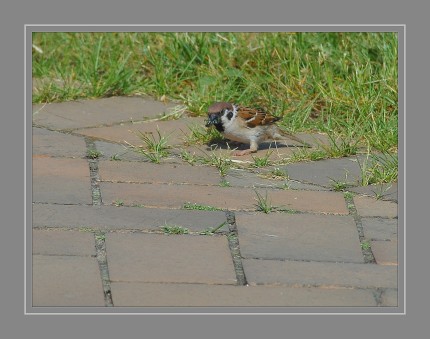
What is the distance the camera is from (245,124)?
23.0ft

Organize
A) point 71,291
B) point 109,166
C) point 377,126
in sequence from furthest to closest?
1. point 377,126
2. point 109,166
3. point 71,291

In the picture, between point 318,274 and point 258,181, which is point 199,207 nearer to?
point 258,181

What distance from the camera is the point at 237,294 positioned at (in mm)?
4500

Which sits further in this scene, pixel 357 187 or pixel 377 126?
pixel 377 126

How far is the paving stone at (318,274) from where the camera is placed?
4652 mm

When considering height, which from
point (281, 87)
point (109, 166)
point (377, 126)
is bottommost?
point (109, 166)

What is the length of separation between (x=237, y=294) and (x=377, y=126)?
116 inches

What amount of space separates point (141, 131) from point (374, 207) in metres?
2.08

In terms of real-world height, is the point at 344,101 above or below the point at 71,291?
above

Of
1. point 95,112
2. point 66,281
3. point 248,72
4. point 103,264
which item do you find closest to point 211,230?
point 103,264

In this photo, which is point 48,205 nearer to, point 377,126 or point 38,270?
point 38,270

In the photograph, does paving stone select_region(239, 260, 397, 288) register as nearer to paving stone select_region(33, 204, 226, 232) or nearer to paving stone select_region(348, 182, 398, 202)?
paving stone select_region(33, 204, 226, 232)

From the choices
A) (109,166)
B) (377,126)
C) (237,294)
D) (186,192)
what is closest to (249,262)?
(237,294)

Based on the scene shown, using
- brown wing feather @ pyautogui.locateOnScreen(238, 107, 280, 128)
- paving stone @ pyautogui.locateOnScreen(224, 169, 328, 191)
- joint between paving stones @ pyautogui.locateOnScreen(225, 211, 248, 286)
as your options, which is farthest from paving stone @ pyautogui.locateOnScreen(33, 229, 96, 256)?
brown wing feather @ pyautogui.locateOnScreen(238, 107, 280, 128)
